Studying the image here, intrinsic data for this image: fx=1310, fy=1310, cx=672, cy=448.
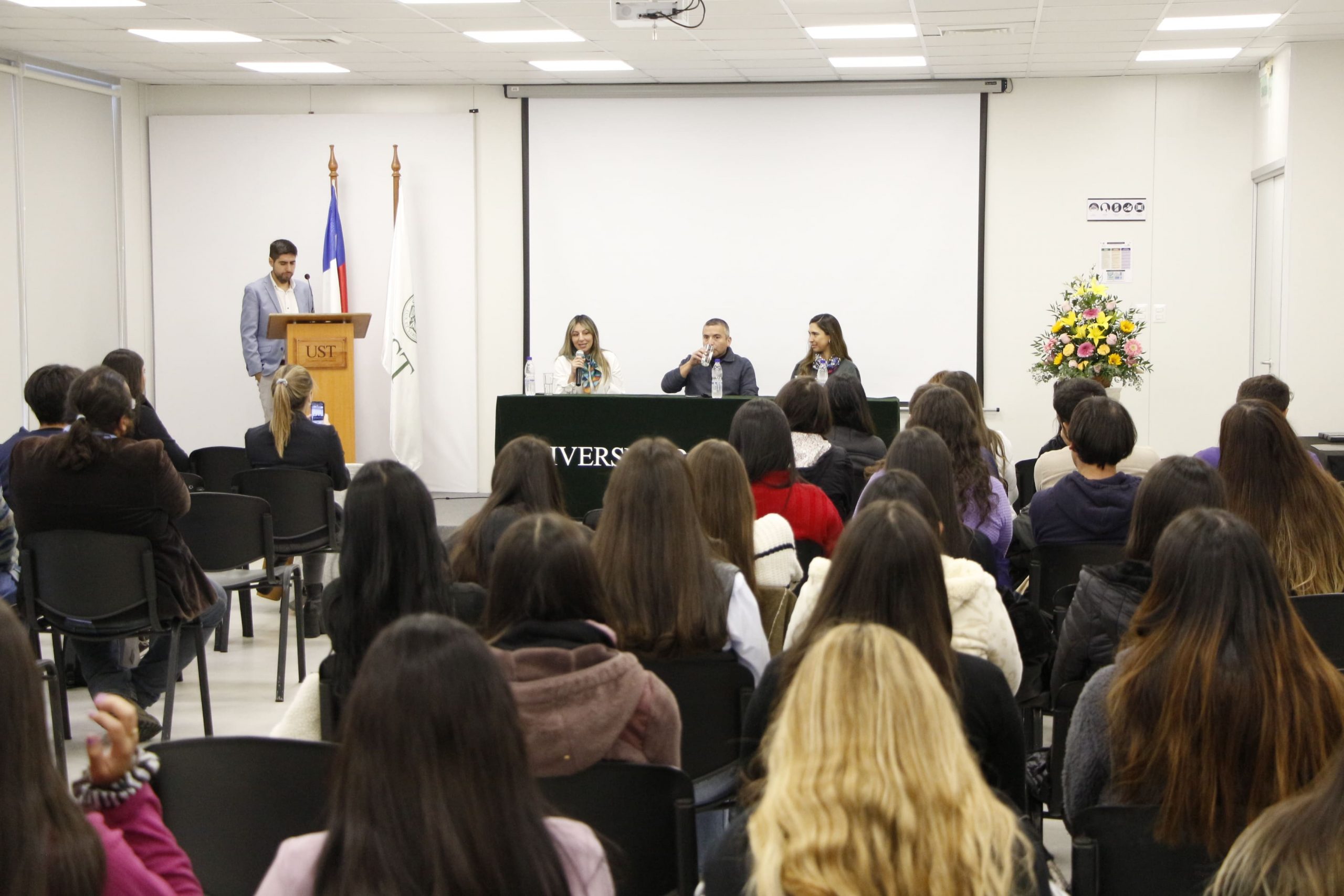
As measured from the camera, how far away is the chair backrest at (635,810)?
6.84 feet

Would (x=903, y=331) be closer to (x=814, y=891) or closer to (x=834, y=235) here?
(x=834, y=235)

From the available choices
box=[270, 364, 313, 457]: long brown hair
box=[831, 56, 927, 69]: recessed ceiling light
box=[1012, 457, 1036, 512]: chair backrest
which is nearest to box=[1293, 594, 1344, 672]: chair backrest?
box=[1012, 457, 1036, 512]: chair backrest

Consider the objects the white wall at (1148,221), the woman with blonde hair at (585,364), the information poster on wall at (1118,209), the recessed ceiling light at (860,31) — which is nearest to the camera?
the recessed ceiling light at (860,31)

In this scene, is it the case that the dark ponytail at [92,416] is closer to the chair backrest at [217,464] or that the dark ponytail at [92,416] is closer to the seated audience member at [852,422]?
the chair backrest at [217,464]

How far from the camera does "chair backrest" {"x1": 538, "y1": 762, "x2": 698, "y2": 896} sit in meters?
2.08

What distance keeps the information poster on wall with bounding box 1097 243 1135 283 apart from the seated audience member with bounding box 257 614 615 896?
919cm

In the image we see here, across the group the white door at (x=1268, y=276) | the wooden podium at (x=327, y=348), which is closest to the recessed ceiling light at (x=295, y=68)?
the wooden podium at (x=327, y=348)

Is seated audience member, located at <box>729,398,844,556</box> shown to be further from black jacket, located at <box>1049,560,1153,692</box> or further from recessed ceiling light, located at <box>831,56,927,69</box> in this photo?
recessed ceiling light, located at <box>831,56,927,69</box>

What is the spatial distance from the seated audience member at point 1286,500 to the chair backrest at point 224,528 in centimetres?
352

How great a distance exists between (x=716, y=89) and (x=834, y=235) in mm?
1437

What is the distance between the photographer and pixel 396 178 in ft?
33.7

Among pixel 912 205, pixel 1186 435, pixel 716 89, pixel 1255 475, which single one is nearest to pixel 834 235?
pixel 912 205

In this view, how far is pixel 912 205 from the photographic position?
9.98 meters

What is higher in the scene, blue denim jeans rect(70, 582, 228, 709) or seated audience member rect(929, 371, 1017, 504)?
seated audience member rect(929, 371, 1017, 504)
